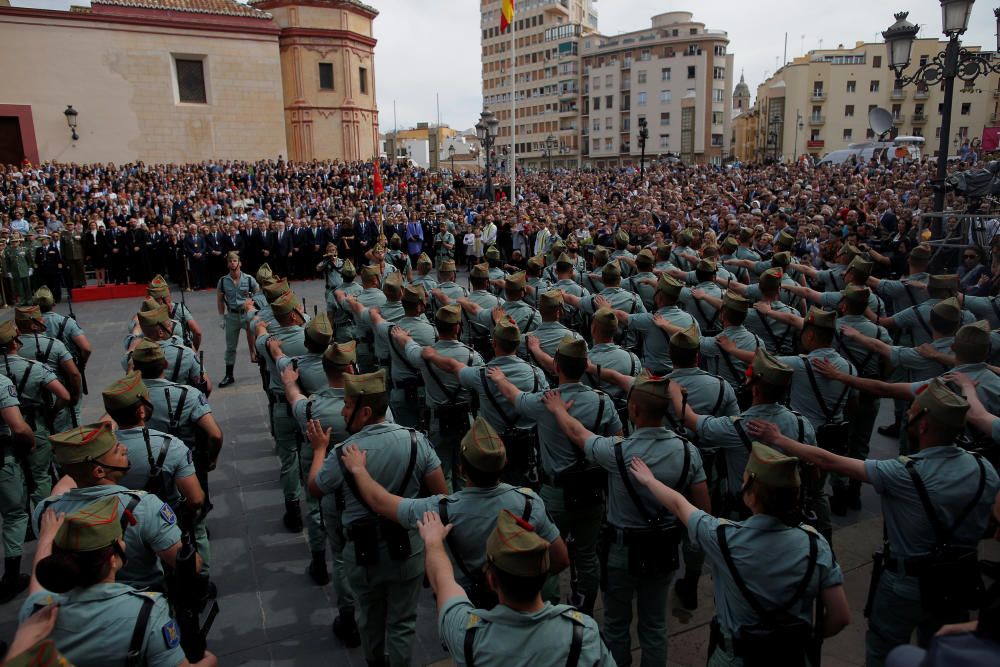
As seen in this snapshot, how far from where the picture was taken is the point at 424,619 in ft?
15.8

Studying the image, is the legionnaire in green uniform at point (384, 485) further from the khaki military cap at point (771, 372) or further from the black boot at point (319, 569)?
Result: the khaki military cap at point (771, 372)

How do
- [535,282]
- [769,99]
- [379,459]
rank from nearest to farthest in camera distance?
[379,459] < [535,282] < [769,99]

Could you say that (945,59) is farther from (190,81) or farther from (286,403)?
(190,81)

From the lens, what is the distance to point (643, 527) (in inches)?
144

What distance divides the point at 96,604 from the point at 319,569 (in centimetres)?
284

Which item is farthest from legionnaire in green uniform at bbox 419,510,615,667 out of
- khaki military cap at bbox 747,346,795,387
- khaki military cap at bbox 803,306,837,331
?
khaki military cap at bbox 803,306,837,331

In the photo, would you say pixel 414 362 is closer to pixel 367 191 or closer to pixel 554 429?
pixel 554 429

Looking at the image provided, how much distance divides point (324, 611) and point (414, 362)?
214 cm

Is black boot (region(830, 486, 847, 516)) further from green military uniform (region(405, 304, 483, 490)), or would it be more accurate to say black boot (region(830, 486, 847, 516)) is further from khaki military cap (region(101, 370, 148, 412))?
Result: khaki military cap (region(101, 370, 148, 412))

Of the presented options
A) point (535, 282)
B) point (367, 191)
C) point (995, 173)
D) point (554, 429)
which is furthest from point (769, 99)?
point (554, 429)

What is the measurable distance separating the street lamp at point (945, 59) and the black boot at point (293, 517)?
33.4 feet

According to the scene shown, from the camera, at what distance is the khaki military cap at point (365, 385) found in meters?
3.68

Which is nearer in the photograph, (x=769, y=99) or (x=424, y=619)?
(x=424, y=619)

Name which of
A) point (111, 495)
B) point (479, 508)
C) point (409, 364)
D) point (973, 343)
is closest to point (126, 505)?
point (111, 495)
